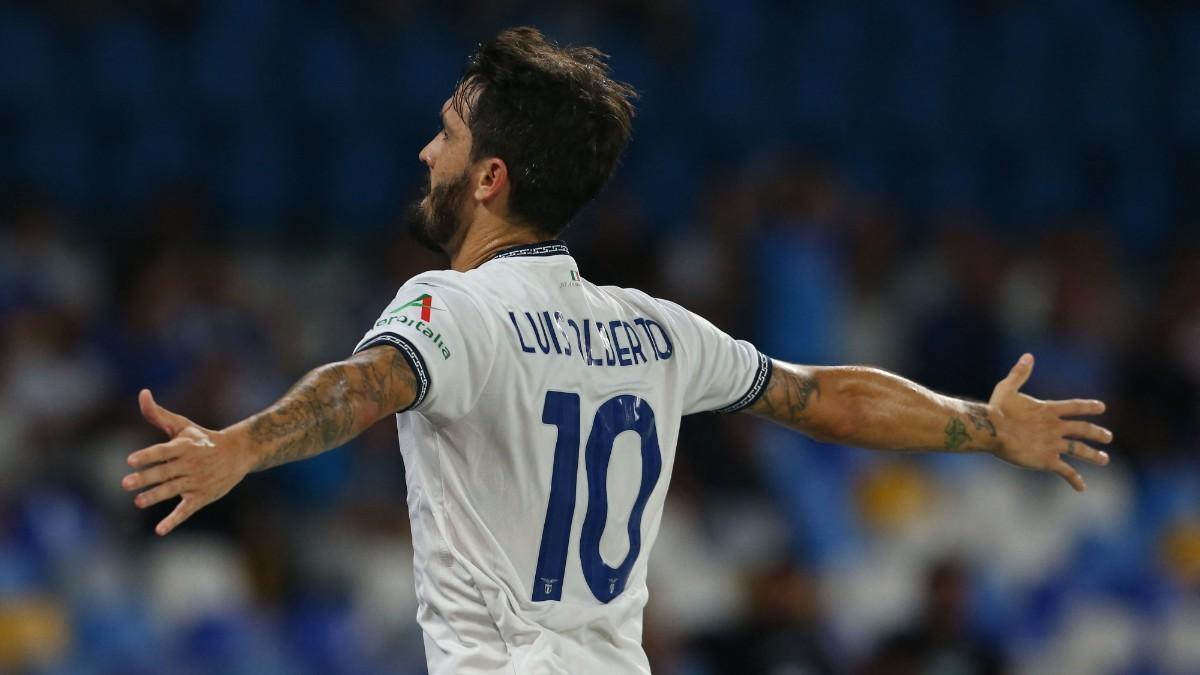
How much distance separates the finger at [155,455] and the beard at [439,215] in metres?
1.12

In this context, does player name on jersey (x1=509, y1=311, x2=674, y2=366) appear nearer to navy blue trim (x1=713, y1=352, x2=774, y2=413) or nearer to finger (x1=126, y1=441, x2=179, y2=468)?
navy blue trim (x1=713, y1=352, x2=774, y2=413)

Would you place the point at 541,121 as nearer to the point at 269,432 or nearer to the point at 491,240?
the point at 491,240

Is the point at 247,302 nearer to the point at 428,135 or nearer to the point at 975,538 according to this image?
the point at 428,135

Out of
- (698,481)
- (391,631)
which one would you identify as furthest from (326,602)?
(698,481)

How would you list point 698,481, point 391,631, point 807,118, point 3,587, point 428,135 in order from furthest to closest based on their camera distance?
point 807,118 < point 428,135 < point 698,481 < point 391,631 < point 3,587

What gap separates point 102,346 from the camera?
351 inches

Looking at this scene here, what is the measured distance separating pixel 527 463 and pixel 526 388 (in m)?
0.17

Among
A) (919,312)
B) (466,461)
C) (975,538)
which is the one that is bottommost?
(466,461)

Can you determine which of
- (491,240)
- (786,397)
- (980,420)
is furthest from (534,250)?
(980,420)

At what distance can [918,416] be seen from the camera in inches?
173

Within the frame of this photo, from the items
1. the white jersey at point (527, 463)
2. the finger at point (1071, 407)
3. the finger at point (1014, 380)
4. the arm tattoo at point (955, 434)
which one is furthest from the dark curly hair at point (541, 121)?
the finger at point (1071, 407)

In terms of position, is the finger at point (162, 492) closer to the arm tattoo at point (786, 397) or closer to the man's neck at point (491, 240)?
the man's neck at point (491, 240)

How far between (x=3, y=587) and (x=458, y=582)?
4.54 metres

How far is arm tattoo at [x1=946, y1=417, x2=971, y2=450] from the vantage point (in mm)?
4434
